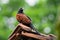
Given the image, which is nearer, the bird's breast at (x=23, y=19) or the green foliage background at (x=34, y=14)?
the bird's breast at (x=23, y=19)

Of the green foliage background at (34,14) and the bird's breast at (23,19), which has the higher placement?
the green foliage background at (34,14)

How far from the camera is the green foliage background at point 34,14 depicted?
46.5 feet

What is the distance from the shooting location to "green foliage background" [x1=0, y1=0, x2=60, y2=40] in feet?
46.5

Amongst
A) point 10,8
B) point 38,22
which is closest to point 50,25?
point 38,22

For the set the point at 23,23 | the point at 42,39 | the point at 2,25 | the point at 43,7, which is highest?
the point at 43,7

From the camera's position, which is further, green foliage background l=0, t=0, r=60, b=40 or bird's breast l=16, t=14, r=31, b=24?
green foliage background l=0, t=0, r=60, b=40

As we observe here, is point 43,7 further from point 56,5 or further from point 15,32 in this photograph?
point 15,32

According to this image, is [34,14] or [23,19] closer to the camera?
[23,19]

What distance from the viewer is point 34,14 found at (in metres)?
14.0

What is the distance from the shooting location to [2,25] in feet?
49.3

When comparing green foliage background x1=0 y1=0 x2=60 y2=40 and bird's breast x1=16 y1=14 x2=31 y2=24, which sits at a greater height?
green foliage background x1=0 y1=0 x2=60 y2=40

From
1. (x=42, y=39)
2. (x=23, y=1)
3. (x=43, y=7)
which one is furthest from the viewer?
(x=23, y=1)

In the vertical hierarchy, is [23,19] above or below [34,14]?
below

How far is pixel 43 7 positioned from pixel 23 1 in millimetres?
1545
